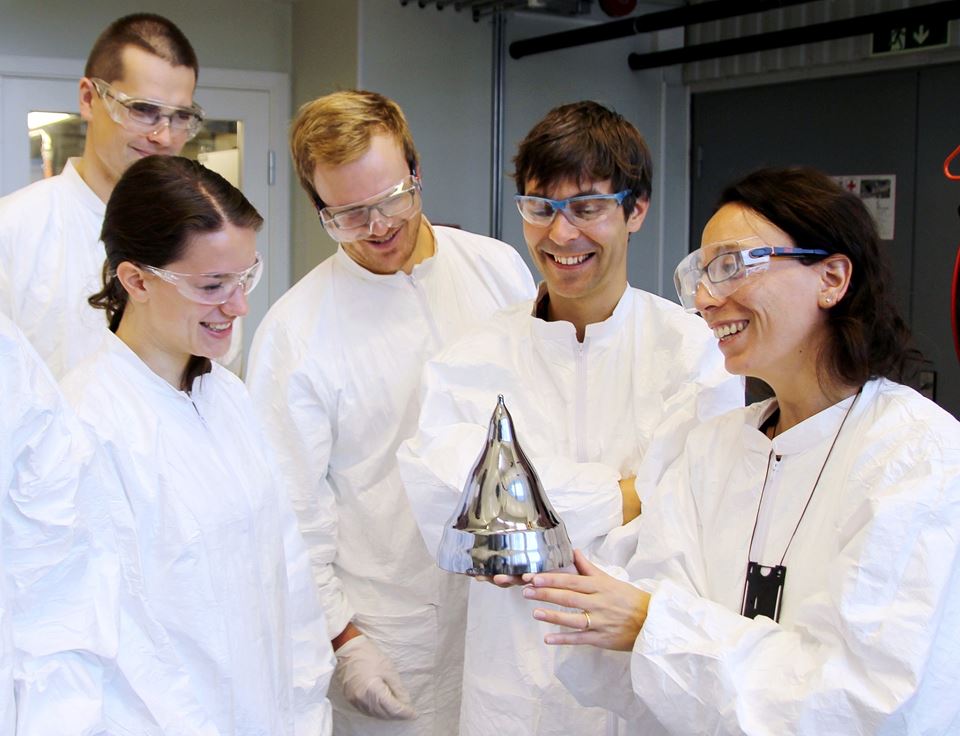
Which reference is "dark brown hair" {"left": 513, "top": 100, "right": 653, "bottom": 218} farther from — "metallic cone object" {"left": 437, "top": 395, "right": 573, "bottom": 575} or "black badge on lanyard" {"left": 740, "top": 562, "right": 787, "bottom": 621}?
"black badge on lanyard" {"left": 740, "top": 562, "right": 787, "bottom": 621}

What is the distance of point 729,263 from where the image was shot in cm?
147

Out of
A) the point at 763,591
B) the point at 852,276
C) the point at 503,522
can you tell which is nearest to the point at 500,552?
the point at 503,522

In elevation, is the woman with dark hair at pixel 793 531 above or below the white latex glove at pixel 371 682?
above

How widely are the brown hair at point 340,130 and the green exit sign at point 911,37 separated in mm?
2107

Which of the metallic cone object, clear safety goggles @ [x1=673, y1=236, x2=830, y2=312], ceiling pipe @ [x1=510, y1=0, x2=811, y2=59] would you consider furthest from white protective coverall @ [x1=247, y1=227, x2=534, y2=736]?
ceiling pipe @ [x1=510, y1=0, x2=811, y2=59]

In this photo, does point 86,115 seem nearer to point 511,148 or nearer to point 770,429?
point 770,429

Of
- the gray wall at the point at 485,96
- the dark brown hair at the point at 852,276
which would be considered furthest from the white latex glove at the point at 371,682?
the gray wall at the point at 485,96

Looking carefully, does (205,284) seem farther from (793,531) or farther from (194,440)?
(793,531)

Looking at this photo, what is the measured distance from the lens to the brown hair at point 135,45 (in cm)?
228

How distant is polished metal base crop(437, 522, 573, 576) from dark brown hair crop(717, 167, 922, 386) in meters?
0.46

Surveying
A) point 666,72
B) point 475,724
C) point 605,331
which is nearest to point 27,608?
point 475,724

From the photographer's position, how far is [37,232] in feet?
7.27

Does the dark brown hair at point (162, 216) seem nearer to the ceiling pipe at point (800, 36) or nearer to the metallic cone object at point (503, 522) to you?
the metallic cone object at point (503, 522)

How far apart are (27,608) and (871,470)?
3.45 feet
